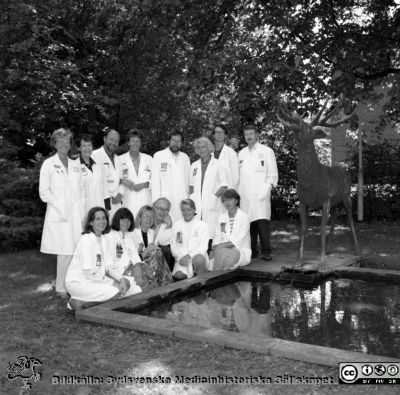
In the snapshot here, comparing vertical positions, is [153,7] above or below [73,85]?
above

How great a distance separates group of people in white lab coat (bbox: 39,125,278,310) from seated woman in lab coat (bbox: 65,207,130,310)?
0.04 feet

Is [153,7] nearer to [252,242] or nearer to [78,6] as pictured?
[78,6]

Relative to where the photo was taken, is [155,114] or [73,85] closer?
[73,85]

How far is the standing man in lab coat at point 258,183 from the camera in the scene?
8141 millimetres

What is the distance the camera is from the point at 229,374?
12.8 ft

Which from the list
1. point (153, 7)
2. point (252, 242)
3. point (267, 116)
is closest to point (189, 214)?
point (252, 242)

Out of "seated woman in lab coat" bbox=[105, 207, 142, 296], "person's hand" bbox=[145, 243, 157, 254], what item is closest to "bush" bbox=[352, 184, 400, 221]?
"person's hand" bbox=[145, 243, 157, 254]

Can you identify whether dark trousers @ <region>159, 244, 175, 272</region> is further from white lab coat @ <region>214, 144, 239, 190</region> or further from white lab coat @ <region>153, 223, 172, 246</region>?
white lab coat @ <region>214, 144, 239, 190</region>

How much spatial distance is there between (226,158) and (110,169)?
181 cm

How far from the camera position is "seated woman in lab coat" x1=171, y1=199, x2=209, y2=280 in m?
7.01

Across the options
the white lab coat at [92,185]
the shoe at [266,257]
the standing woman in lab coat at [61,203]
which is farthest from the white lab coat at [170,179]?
the standing woman in lab coat at [61,203]

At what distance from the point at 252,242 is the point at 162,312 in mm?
3266

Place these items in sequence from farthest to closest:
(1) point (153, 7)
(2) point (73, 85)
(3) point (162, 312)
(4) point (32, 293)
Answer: (2) point (73, 85) → (1) point (153, 7) → (4) point (32, 293) → (3) point (162, 312)

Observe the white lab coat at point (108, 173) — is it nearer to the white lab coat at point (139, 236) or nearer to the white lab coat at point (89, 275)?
the white lab coat at point (139, 236)
